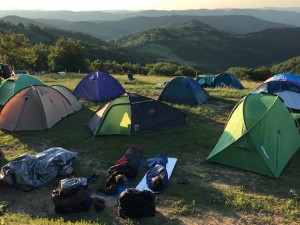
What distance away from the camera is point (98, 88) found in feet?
63.1

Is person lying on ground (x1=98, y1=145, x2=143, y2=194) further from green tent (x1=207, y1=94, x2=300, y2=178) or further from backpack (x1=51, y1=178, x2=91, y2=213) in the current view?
green tent (x1=207, y1=94, x2=300, y2=178)

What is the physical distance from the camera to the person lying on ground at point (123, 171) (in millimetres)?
9406

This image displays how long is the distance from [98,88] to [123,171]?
32.3 ft

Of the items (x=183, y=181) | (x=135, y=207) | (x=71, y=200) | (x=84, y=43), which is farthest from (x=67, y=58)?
(x=84, y=43)

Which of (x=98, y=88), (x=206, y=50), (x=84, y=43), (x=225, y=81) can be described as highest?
(x=98, y=88)

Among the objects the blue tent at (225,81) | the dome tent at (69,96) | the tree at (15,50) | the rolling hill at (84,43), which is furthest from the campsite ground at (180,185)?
the rolling hill at (84,43)

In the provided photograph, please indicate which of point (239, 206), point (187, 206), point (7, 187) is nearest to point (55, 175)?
point (7, 187)

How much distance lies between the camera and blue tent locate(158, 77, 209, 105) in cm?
1811

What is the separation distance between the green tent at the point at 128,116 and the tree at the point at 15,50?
111ft

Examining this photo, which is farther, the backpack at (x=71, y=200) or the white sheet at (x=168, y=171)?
the white sheet at (x=168, y=171)

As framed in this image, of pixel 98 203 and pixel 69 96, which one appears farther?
pixel 69 96

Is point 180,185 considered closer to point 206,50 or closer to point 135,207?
point 135,207

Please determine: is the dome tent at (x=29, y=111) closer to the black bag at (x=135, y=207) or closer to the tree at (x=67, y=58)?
the black bag at (x=135, y=207)

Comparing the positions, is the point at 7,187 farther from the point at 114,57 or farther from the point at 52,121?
the point at 114,57
